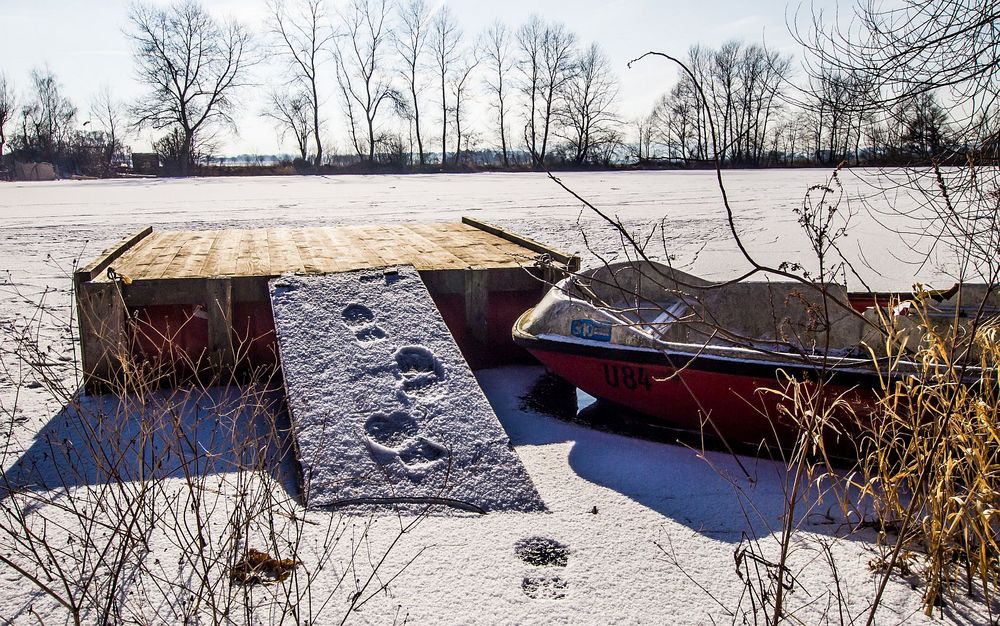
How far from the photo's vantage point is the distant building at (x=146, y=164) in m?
36.5

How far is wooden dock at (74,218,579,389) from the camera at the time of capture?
5156mm

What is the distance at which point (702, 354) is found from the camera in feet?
14.2

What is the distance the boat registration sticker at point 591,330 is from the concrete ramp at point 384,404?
0.79m

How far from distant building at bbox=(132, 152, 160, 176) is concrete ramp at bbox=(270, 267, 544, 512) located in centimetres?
3479

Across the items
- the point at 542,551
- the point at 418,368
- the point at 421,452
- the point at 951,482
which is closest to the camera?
the point at 951,482

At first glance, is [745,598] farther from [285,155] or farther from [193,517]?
[285,155]

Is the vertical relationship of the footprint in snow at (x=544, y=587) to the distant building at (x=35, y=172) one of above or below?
below

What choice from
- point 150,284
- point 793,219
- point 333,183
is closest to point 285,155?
point 333,183

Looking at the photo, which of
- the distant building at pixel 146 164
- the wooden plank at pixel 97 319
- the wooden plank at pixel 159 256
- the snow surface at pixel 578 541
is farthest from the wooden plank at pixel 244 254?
the distant building at pixel 146 164

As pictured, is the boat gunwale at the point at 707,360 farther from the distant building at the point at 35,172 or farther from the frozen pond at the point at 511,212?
the distant building at the point at 35,172

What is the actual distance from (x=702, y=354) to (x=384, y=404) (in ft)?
5.57

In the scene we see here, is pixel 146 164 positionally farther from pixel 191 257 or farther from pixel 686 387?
pixel 686 387

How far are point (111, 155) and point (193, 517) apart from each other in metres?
45.4

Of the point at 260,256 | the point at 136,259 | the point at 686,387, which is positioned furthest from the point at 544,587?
the point at 136,259
